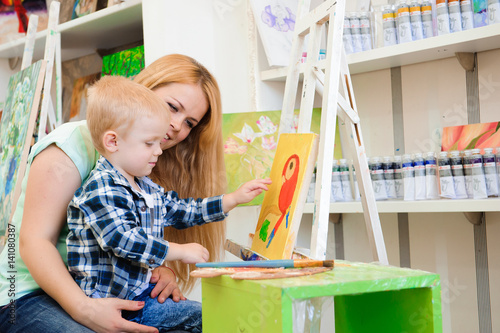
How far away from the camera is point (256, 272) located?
974 millimetres

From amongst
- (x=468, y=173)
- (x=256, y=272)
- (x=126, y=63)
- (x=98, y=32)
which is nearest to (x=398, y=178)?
(x=468, y=173)

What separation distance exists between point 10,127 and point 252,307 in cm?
198

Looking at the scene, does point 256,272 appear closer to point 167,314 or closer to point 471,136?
point 167,314

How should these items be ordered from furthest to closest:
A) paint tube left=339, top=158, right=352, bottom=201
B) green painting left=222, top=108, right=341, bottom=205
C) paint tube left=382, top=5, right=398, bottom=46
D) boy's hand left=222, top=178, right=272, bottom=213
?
green painting left=222, top=108, right=341, bottom=205 → paint tube left=339, top=158, right=352, bottom=201 → paint tube left=382, top=5, right=398, bottom=46 → boy's hand left=222, top=178, right=272, bottom=213

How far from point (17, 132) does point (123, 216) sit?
145cm

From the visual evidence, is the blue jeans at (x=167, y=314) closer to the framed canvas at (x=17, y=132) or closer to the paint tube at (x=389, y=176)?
the paint tube at (x=389, y=176)

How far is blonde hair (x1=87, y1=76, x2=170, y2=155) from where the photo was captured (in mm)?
1250

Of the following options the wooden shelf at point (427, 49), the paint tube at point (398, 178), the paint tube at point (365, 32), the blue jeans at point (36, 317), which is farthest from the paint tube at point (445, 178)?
the blue jeans at point (36, 317)

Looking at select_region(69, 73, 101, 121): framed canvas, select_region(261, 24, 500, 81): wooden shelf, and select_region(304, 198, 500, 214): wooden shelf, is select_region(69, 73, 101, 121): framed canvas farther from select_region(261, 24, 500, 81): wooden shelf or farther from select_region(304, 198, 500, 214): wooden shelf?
select_region(304, 198, 500, 214): wooden shelf

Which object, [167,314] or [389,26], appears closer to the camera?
[167,314]

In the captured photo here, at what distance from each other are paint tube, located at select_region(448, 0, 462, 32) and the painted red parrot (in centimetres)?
71

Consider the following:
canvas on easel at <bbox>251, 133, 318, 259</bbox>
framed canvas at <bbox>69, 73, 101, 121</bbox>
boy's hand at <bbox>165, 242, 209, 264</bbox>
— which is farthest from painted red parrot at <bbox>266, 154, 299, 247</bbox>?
framed canvas at <bbox>69, 73, 101, 121</bbox>

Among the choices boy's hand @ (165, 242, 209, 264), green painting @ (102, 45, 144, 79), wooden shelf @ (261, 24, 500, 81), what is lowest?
boy's hand @ (165, 242, 209, 264)

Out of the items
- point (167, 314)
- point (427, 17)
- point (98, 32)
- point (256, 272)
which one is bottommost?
point (167, 314)
